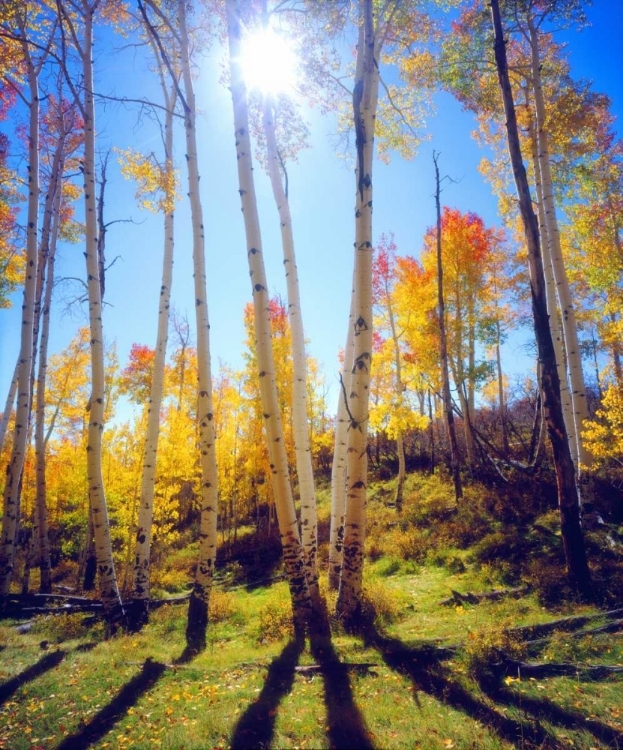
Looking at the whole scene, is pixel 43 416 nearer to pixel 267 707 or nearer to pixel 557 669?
pixel 267 707

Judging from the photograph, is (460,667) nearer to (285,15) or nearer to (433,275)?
(285,15)

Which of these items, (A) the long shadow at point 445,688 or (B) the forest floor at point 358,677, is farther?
(B) the forest floor at point 358,677

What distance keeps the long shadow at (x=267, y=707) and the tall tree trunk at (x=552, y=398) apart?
15.3 ft

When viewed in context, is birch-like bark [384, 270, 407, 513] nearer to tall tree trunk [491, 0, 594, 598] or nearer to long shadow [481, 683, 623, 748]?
tall tree trunk [491, 0, 594, 598]

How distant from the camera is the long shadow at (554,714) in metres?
2.95

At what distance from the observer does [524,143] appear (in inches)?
412

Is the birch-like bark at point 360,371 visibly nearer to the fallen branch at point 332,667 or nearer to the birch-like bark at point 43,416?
the fallen branch at point 332,667

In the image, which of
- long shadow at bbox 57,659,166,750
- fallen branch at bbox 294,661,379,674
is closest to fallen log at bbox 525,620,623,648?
fallen branch at bbox 294,661,379,674

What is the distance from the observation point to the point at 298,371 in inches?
283

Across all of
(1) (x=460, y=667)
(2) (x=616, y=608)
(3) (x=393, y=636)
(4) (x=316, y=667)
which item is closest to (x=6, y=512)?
(4) (x=316, y=667)

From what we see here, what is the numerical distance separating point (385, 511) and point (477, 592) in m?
7.80

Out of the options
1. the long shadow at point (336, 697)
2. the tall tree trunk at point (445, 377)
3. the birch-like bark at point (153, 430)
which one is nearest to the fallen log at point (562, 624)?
the long shadow at point (336, 697)

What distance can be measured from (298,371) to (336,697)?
15.6 ft

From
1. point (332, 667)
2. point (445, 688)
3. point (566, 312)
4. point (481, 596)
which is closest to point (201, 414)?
point (332, 667)
